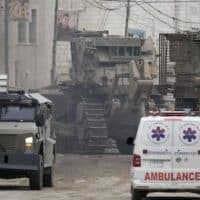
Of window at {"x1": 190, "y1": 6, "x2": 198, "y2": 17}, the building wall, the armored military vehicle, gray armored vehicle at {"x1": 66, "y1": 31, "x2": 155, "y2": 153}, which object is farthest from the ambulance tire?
window at {"x1": 190, "y1": 6, "x2": 198, "y2": 17}

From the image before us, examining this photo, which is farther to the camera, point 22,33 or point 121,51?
point 22,33

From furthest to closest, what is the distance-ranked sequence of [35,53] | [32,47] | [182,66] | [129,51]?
[35,53] → [32,47] → [129,51] → [182,66]

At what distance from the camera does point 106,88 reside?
4047 cm

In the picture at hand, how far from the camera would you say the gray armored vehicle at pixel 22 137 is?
21469 millimetres

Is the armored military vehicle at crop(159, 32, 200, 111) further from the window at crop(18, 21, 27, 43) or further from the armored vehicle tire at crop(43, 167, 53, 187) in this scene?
the window at crop(18, 21, 27, 43)

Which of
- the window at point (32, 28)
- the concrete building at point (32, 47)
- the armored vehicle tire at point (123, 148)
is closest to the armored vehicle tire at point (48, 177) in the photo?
the armored vehicle tire at point (123, 148)

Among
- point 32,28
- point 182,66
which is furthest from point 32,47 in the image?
point 182,66

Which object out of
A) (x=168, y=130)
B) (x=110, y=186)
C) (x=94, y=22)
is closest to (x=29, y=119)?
(x=110, y=186)

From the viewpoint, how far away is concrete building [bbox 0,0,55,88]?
196 feet

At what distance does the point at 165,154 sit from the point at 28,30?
4612 cm

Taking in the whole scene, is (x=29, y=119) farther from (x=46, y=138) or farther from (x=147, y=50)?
(x=147, y=50)

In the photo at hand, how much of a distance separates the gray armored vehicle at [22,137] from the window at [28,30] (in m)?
38.3

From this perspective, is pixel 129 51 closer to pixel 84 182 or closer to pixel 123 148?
pixel 123 148

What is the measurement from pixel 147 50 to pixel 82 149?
5248 mm
